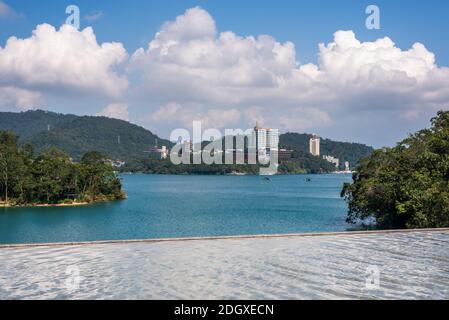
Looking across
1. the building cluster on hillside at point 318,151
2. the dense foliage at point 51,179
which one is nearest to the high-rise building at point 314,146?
the building cluster on hillside at point 318,151

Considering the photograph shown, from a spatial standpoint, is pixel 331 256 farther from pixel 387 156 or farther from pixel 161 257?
pixel 387 156

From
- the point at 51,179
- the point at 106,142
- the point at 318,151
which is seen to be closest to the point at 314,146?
the point at 318,151

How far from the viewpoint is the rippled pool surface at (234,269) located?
228 inches

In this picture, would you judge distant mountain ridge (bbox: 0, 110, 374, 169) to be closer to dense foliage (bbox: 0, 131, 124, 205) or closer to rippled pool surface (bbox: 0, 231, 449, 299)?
dense foliage (bbox: 0, 131, 124, 205)

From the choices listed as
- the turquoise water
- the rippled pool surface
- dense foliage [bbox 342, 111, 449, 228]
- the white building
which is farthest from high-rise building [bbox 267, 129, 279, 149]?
the rippled pool surface

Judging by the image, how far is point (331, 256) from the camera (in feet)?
27.5

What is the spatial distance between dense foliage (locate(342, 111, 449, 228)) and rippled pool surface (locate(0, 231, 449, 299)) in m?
9.96

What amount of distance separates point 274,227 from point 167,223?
7533 millimetres

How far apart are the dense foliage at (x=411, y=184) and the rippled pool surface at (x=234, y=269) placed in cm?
996

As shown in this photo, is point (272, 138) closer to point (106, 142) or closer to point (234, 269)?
point (106, 142)

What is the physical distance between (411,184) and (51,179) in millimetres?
39882

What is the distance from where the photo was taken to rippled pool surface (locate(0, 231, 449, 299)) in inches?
228

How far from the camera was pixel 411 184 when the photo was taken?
2164 centimetres

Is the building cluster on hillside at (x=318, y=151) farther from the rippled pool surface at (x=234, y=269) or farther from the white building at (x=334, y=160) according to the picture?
the rippled pool surface at (x=234, y=269)
